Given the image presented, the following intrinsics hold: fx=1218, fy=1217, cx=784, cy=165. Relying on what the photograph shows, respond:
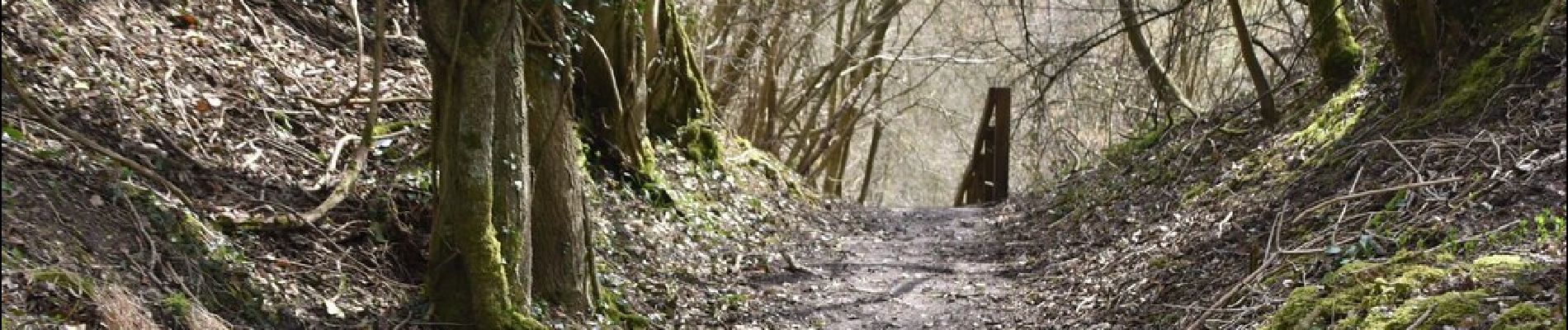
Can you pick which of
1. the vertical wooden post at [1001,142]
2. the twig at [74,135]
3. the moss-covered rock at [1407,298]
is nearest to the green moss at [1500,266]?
the moss-covered rock at [1407,298]

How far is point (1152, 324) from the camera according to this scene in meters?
6.00

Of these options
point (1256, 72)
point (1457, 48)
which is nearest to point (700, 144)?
point (1256, 72)

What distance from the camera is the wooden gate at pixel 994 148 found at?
1568 centimetres

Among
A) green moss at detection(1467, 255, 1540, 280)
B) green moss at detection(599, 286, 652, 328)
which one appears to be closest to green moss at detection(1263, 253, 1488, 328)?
green moss at detection(1467, 255, 1540, 280)

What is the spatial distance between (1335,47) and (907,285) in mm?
3422

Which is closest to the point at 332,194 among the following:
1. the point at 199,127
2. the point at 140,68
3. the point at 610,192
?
the point at 199,127

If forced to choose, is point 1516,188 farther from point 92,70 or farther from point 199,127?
point 92,70

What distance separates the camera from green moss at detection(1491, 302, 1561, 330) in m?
3.74

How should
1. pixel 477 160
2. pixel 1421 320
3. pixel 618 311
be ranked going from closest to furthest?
1. pixel 1421 320
2. pixel 477 160
3. pixel 618 311

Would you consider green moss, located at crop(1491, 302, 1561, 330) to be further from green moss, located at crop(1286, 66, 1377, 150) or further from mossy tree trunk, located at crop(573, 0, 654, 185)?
mossy tree trunk, located at crop(573, 0, 654, 185)

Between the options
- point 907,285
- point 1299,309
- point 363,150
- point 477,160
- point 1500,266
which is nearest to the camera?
point 1500,266

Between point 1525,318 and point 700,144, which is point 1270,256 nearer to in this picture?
point 1525,318

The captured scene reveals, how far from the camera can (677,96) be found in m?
10.9

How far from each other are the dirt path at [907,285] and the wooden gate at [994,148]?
13.9ft
